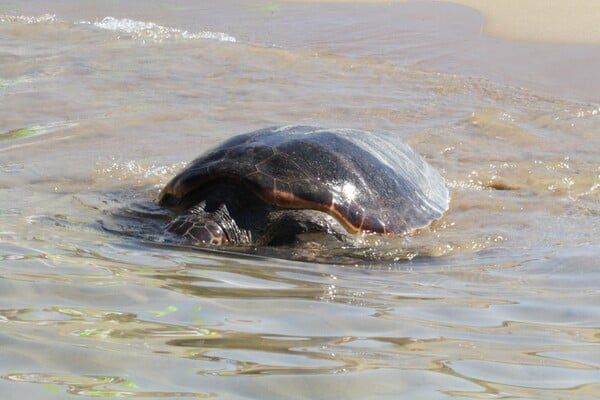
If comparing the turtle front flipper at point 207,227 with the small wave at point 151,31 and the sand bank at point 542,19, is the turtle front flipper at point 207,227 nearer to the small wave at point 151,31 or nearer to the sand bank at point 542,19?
the small wave at point 151,31

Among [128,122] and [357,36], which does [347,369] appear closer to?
[128,122]

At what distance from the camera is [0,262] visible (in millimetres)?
3238

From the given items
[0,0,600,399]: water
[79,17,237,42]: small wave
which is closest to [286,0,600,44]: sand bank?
[0,0,600,399]: water

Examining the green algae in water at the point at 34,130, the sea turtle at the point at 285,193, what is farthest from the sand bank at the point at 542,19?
the sea turtle at the point at 285,193

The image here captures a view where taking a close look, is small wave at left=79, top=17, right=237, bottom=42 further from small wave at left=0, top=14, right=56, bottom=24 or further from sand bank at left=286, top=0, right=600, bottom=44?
sand bank at left=286, top=0, right=600, bottom=44

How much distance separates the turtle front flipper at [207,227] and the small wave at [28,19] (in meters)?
8.34

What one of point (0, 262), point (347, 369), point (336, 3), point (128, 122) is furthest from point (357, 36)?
point (347, 369)

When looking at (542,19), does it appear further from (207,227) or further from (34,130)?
(207,227)

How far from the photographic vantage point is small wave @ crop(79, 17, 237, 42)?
1187cm

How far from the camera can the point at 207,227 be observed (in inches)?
190

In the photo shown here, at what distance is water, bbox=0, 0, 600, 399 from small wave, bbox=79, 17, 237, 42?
7cm

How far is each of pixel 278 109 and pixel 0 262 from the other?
5.39 metres

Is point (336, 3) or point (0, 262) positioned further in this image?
point (336, 3)

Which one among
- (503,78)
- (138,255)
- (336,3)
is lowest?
(138,255)
